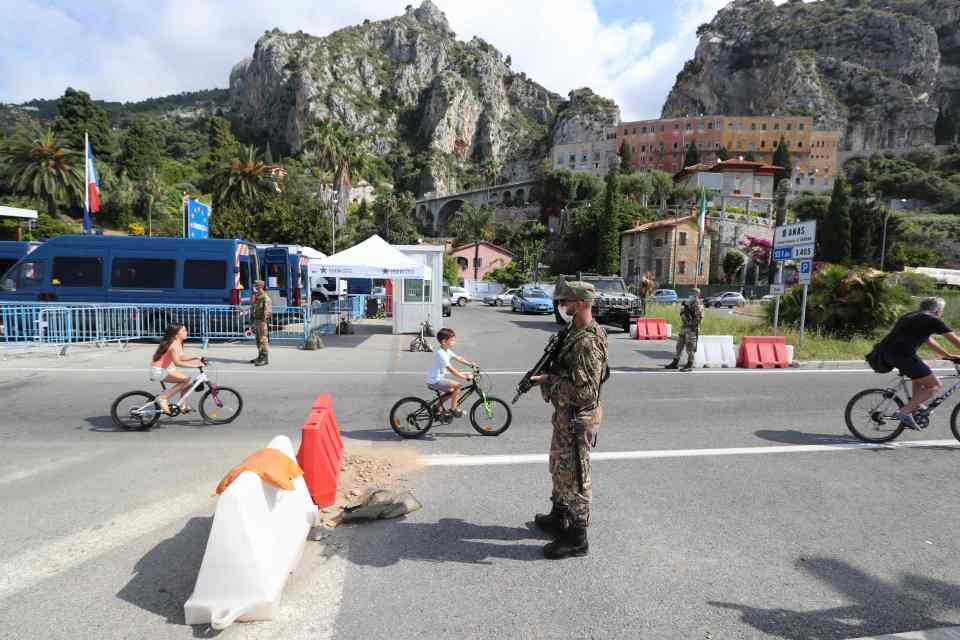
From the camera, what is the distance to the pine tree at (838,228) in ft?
202

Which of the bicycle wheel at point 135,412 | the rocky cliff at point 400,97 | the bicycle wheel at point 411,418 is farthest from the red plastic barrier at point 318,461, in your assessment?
the rocky cliff at point 400,97

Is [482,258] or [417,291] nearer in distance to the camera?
[417,291]

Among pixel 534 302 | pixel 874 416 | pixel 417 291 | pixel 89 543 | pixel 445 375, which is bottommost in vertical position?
pixel 89 543

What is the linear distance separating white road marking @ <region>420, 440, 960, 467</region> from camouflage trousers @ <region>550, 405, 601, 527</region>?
2.00 m

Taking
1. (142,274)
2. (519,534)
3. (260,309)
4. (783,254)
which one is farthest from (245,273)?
(783,254)

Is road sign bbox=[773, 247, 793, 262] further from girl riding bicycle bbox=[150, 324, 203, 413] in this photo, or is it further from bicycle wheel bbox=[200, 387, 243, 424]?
girl riding bicycle bbox=[150, 324, 203, 413]

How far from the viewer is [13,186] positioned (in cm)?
5206

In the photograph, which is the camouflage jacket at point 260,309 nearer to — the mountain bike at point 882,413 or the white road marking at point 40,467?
the white road marking at point 40,467

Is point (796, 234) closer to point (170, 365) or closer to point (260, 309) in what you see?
point (260, 309)

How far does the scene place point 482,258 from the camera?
71.4 meters

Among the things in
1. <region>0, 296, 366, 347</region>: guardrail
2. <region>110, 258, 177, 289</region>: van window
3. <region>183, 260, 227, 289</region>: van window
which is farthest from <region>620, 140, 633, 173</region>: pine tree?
<region>110, 258, 177, 289</region>: van window

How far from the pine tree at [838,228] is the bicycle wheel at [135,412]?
72.1 meters

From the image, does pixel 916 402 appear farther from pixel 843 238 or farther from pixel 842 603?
pixel 843 238

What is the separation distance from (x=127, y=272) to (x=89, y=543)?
1279 cm
